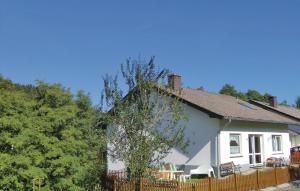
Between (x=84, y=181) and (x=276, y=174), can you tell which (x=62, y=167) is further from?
(x=276, y=174)

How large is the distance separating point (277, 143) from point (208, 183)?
16697 millimetres

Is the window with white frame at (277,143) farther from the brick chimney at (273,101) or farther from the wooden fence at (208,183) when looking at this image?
the brick chimney at (273,101)

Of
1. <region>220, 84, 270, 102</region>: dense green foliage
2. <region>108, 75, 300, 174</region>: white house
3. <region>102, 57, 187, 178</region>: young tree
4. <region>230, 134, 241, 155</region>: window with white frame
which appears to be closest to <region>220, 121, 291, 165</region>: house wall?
<region>108, 75, 300, 174</region>: white house

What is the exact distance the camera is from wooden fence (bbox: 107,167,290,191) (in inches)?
648

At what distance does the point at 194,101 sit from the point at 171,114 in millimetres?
8738

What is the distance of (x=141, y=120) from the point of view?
16.5m

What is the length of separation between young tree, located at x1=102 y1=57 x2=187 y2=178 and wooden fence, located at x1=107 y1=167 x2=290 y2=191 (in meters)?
0.51

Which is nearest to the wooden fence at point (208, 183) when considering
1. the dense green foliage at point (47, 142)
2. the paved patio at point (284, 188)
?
the paved patio at point (284, 188)

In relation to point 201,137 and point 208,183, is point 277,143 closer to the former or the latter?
point 201,137

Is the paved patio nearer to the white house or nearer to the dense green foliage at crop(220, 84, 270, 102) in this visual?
the white house

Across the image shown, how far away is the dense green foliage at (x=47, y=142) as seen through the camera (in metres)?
14.1

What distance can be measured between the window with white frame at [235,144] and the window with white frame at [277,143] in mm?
5550

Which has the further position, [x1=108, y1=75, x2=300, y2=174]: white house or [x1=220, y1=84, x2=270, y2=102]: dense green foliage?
[x1=220, y1=84, x2=270, y2=102]: dense green foliage

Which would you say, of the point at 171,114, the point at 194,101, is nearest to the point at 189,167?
the point at 194,101
